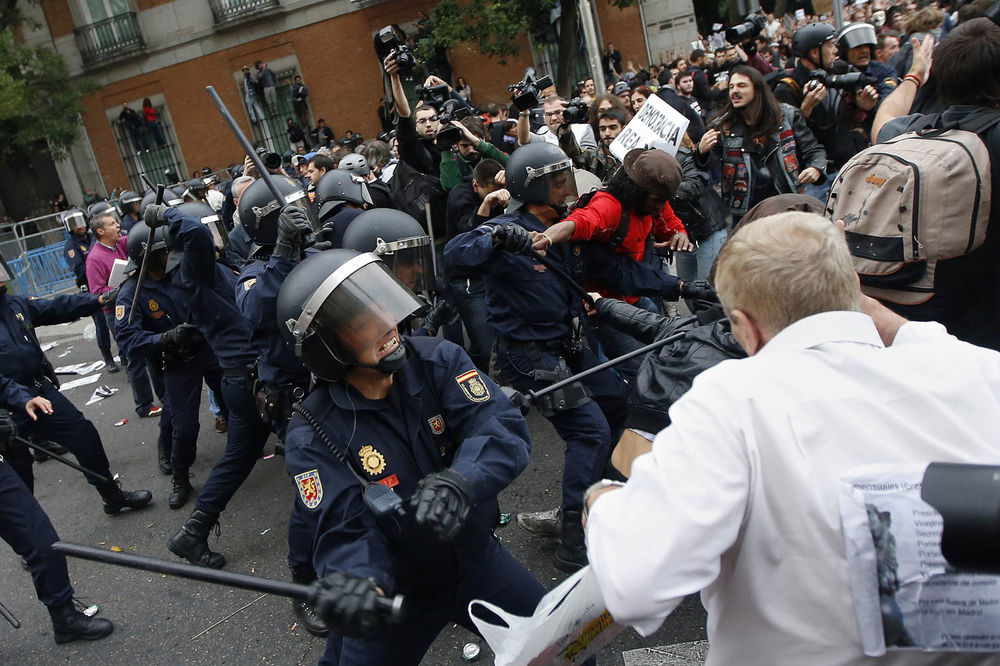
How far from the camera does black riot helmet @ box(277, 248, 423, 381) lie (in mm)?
2215

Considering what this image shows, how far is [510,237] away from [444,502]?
1.67 meters

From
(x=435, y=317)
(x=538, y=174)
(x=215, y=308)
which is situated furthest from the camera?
(x=215, y=308)

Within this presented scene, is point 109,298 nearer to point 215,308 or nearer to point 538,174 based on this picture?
point 215,308

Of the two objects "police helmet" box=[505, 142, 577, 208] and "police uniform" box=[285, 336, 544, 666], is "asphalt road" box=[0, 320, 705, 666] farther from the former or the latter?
"police helmet" box=[505, 142, 577, 208]

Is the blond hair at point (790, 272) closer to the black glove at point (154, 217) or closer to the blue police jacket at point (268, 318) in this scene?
the blue police jacket at point (268, 318)

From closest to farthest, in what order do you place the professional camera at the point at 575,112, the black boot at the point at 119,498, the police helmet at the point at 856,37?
the black boot at the point at 119,498, the police helmet at the point at 856,37, the professional camera at the point at 575,112

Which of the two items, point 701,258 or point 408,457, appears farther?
point 701,258

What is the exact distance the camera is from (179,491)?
5.30 metres

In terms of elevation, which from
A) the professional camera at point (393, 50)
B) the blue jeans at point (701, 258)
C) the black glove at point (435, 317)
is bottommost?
the blue jeans at point (701, 258)

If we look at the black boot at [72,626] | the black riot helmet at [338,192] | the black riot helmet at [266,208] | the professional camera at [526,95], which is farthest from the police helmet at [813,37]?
the black boot at [72,626]

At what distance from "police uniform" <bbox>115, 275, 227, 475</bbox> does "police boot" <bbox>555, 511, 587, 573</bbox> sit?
9.11ft

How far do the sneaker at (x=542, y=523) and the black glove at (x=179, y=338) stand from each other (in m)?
2.46

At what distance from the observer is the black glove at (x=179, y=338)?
16.1 ft

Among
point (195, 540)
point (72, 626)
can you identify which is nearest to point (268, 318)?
point (195, 540)
